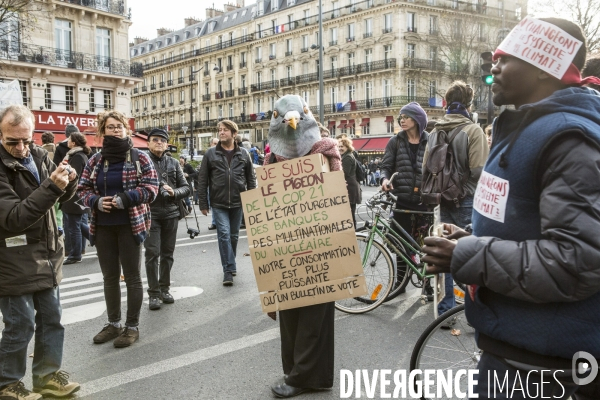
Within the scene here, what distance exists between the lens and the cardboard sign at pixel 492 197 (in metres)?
1.91

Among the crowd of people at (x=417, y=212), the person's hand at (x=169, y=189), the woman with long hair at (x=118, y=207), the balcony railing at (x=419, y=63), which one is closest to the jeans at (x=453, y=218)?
the crowd of people at (x=417, y=212)

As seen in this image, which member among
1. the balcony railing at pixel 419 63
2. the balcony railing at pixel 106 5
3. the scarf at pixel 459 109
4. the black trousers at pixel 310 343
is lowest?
the black trousers at pixel 310 343

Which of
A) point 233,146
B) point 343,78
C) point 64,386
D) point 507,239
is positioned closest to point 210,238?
point 233,146

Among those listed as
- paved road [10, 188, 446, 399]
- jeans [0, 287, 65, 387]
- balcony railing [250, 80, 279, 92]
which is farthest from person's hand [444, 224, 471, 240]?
balcony railing [250, 80, 279, 92]

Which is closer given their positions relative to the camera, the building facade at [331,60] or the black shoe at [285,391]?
the black shoe at [285,391]

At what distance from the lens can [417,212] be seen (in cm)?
587

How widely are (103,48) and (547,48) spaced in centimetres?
3624

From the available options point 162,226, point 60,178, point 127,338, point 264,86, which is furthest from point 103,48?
point 60,178

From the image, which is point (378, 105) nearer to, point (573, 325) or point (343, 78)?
point (343, 78)

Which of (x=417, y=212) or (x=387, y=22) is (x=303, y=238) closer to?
(x=417, y=212)

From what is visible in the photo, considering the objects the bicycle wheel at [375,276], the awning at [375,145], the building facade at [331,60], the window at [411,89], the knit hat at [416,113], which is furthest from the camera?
the window at [411,89]

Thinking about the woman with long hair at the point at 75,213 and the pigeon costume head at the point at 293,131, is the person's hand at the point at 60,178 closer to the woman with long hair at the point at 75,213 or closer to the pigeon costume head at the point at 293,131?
the pigeon costume head at the point at 293,131

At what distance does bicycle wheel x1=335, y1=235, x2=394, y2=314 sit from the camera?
18.7 ft

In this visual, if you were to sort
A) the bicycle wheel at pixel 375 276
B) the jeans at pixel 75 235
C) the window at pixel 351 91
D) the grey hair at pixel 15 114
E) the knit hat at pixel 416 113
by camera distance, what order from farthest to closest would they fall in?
1. the window at pixel 351 91
2. the jeans at pixel 75 235
3. the knit hat at pixel 416 113
4. the bicycle wheel at pixel 375 276
5. the grey hair at pixel 15 114
